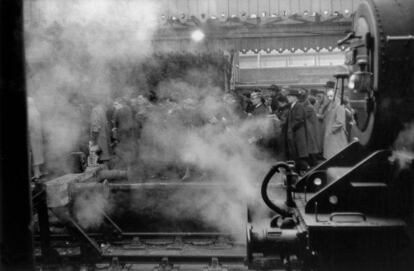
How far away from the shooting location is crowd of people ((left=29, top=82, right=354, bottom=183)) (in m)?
7.10

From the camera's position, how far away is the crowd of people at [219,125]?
710 centimetres

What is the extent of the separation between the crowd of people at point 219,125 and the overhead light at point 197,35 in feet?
5.69

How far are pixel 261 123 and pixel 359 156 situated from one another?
136 inches

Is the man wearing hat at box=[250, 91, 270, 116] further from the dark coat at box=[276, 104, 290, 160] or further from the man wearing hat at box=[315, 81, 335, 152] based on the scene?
the man wearing hat at box=[315, 81, 335, 152]

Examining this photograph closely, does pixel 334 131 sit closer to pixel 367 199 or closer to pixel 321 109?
pixel 321 109

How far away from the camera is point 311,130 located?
7.07m

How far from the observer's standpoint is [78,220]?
19.8 feet

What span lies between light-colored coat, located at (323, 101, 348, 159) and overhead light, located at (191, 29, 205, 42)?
3396mm

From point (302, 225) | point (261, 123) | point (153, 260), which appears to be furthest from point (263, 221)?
point (261, 123)

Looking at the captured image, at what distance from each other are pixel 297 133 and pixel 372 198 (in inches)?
152

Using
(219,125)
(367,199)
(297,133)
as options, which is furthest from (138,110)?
(367,199)

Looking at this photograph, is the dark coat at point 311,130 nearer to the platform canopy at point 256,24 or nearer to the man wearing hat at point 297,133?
the man wearing hat at point 297,133

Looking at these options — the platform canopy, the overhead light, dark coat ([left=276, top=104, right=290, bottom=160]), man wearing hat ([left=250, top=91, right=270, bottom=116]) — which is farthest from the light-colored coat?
the overhead light

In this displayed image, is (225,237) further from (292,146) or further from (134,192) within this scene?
(292,146)
